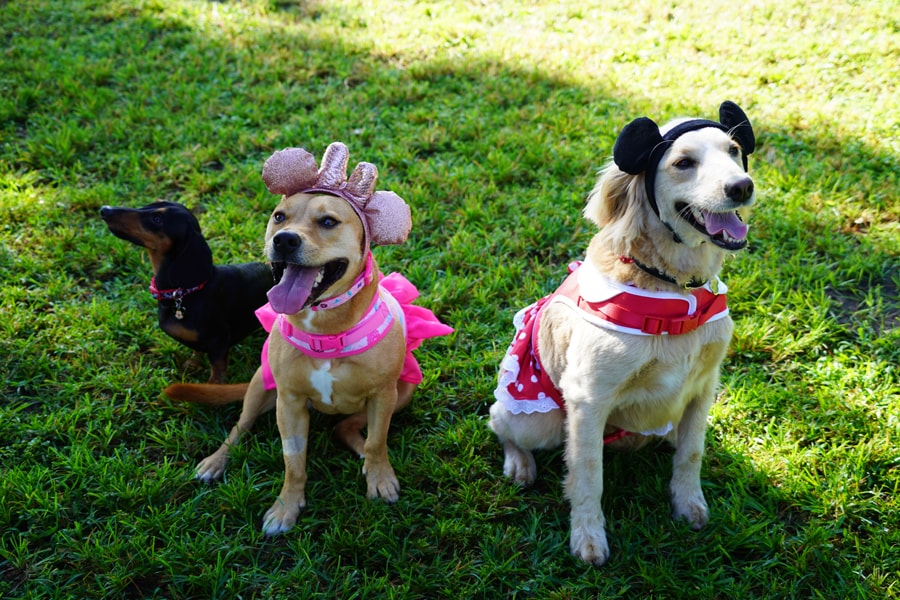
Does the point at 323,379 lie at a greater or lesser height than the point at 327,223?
lesser

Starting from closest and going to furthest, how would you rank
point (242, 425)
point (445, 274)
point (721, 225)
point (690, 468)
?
point (721, 225), point (690, 468), point (242, 425), point (445, 274)

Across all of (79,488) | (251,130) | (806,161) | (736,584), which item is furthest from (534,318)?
(251,130)

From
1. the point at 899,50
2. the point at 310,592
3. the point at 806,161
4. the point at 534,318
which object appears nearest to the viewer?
the point at 310,592

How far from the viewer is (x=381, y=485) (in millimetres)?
3117

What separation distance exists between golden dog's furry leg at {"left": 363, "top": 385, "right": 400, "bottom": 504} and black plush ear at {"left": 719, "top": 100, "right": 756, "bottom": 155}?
1772 millimetres

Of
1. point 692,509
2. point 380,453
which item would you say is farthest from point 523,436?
point 692,509

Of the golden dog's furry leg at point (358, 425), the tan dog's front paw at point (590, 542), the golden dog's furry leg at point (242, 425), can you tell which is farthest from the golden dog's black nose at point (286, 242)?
the tan dog's front paw at point (590, 542)

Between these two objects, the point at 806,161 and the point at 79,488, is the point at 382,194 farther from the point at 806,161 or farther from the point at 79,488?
the point at 806,161

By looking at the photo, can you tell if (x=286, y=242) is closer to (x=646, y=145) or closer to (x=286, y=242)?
(x=286, y=242)

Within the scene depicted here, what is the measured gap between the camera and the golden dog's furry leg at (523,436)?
123 inches

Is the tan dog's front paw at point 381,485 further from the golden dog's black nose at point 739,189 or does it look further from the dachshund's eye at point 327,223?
the golden dog's black nose at point 739,189

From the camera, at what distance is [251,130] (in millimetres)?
5902

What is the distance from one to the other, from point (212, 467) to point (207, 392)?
0.39 meters

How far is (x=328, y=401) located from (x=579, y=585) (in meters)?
1.31
